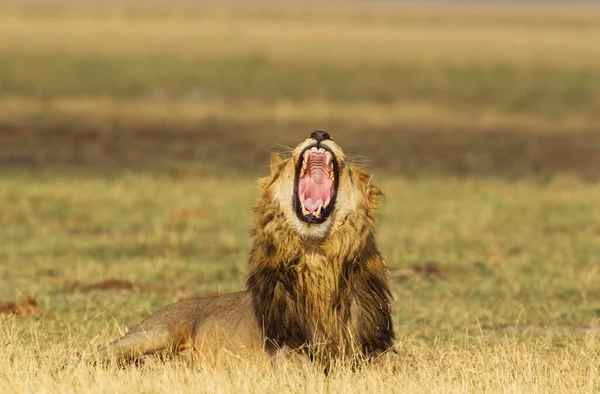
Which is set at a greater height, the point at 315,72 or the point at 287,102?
the point at 315,72

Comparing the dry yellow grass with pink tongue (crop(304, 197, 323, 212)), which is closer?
pink tongue (crop(304, 197, 323, 212))

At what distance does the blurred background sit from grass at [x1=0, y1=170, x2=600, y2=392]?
207cm

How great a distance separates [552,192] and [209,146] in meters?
7.54

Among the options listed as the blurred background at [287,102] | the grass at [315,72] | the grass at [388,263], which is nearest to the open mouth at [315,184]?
the grass at [388,263]

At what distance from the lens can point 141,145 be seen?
23.5 metres

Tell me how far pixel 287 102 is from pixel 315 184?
79.1 feet

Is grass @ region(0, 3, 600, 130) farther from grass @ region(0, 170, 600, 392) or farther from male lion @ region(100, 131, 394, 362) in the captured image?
male lion @ region(100, 131, 394, 362)

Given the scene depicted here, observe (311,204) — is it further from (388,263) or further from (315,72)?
(315,72)

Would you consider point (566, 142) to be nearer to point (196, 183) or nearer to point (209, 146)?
point (209, 146)

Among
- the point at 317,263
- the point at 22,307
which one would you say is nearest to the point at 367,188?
the point at 317,263

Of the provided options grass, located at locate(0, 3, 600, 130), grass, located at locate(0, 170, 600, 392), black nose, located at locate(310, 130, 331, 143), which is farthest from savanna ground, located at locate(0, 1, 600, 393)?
black nose, located at locate(310, 130, 331, 143)

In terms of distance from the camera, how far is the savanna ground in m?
7.64

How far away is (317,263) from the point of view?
6.97 meters

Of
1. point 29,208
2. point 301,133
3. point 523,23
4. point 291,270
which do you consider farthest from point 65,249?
point 523,23
